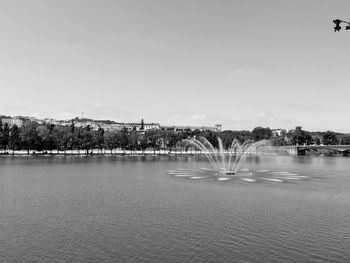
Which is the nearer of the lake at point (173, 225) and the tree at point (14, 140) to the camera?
the lake at point (173, 225)

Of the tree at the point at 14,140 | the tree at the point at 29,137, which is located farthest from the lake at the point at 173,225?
the tree at the point at 14,140

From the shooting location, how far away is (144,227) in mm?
34344

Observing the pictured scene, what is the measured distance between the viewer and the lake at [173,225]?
88.7ft

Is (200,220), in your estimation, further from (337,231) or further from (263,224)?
(337,231)

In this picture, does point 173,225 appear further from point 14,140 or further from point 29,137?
point 14,140

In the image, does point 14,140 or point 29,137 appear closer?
point 14,140

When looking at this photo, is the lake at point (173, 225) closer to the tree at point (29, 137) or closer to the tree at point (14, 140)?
the tree at point (29, 137)

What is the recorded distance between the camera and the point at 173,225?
35188 millimetres

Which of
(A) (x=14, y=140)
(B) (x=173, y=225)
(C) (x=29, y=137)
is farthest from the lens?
(C) (x=29, y=137)

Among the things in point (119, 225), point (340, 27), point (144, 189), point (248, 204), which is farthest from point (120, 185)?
point (340, 27)

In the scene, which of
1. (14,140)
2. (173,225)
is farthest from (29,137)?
(173,225)

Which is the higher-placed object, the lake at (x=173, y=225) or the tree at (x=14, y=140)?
the tree at (x=14, y=140)

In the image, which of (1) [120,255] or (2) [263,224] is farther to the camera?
(2) [263,224]

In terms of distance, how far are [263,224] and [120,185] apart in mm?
34916
